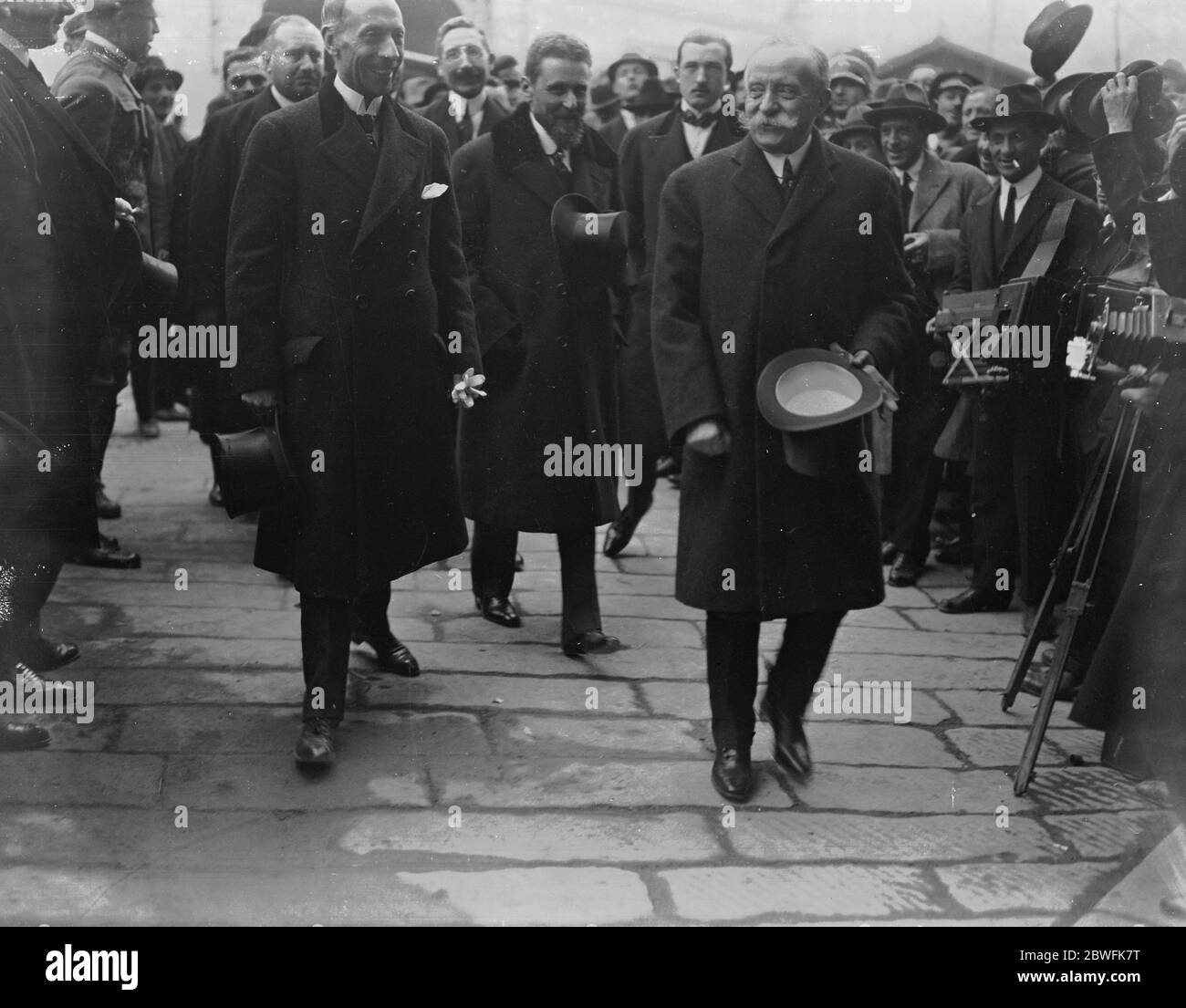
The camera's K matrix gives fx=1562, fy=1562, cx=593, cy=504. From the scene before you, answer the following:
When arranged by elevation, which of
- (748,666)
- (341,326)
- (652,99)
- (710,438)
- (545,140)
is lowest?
(748,666)

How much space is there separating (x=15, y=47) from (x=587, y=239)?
2021 mm

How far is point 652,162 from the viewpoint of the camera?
263 inches

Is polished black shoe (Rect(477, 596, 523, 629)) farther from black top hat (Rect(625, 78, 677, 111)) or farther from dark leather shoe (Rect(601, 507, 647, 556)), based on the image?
black top hat (Rect(625, 78, 677, 111))

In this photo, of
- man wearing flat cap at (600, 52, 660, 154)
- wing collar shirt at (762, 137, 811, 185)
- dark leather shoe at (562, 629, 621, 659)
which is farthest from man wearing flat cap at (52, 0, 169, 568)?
man wearing flat cap at (600, 52, 660, 154)

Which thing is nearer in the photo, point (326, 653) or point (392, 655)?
point (326, 653)

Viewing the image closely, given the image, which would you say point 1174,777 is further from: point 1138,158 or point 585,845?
point 1138,158

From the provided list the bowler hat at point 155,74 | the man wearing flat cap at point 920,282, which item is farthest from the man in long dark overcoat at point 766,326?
the bowler hat at point 155,74

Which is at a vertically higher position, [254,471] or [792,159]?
[792,159]

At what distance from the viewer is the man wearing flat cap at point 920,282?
7.12 metres

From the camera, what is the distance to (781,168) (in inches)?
170

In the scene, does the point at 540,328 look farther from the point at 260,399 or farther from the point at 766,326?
the point at 766,326

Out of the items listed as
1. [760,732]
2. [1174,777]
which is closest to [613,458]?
[760,732]

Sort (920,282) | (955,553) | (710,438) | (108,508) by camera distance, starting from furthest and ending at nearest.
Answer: (955,553) → (108,508) → (920,282) → (710,438)

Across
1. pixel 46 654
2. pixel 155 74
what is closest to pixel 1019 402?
pixel 46 654
